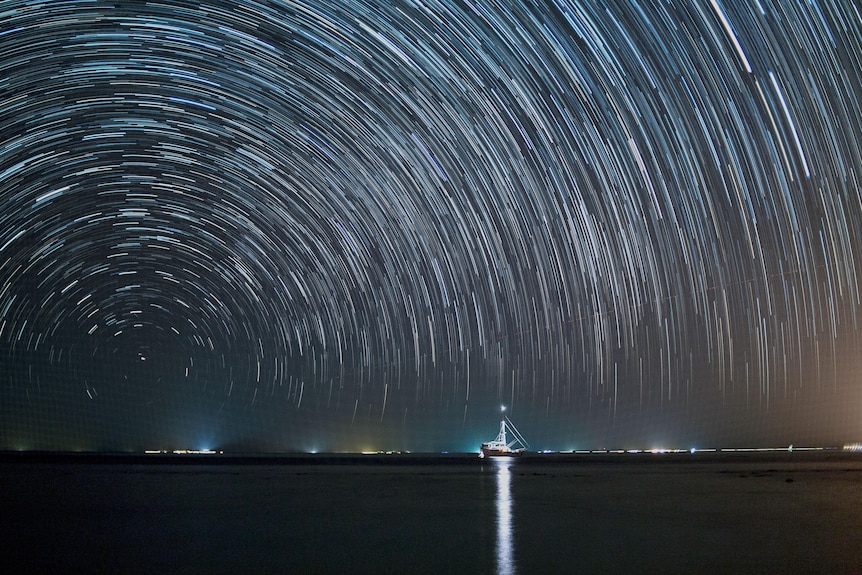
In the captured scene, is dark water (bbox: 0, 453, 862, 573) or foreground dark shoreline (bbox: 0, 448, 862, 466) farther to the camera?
foreground dark shoreline (bbox: 0, 448, 862, 466)

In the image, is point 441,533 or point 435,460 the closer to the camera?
point 441,533

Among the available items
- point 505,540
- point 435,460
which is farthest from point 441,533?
point 435,460

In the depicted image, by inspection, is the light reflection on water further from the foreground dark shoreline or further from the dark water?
the foreground dark shoreline

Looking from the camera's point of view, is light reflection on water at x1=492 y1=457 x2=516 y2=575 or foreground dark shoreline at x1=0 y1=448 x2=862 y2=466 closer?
light reflection on water at x1=492 y1=457 x2=516 y2=575

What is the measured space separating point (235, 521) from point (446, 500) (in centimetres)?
811

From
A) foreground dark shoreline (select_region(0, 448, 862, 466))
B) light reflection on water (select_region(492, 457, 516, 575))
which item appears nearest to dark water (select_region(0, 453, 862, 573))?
light reflection on water (select_region(492, 457, 516, 575))

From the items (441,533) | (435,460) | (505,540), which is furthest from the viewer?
(435,460)

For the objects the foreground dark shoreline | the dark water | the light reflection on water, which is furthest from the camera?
the foreground dark shoreline

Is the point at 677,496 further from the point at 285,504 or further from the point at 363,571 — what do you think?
the point at 363,571

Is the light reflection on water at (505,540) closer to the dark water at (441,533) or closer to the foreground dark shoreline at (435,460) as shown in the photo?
the dark water at (441,533)

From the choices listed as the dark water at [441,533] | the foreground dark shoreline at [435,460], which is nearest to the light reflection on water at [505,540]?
the dark water at [441,533]

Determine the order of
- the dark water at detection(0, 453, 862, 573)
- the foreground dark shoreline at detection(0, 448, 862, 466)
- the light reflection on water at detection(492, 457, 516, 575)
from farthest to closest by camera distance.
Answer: the foreground dark shoreline at detection(0, 448, 862, 466), the dark water at detection(0, 453, 862, 573), the light reflection on water at detection(492, 457, 516, 575)

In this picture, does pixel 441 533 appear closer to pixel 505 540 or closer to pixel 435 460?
pixel 505 540

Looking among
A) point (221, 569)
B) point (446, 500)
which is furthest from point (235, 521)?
point (446, 500)
